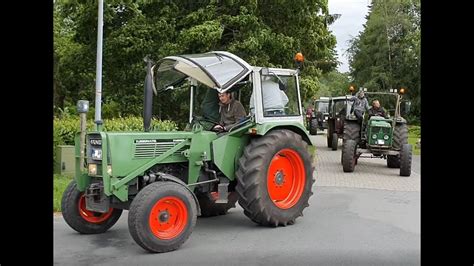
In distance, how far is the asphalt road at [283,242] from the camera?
6.44 m

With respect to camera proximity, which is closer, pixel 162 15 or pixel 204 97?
pixel 204 97

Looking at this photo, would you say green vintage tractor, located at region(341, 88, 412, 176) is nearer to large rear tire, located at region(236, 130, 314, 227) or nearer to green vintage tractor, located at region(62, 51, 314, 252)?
green vintage tractor, located at region(62, 51, 314, 252)

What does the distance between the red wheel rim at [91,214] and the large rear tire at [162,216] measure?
1.26 meters

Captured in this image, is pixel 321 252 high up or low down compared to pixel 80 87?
down

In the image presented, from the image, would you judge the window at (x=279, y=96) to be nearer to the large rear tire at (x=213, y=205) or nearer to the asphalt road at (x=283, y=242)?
the large rear tire at (x=213, y=205)

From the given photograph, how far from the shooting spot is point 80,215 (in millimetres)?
7453

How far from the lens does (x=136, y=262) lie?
6.28 metres

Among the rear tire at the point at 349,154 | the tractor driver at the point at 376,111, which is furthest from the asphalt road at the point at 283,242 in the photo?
the tractor driver at the point at 376,111

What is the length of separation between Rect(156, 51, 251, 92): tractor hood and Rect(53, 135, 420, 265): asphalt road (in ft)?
6.66

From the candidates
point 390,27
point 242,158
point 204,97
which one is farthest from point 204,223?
point 390,27

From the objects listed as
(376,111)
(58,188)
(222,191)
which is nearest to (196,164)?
(222,191)

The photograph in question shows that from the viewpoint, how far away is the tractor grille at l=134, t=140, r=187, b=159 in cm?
707
